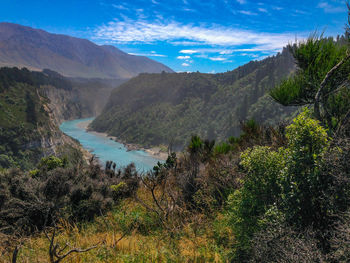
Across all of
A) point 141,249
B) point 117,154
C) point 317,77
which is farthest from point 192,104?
point 141,249

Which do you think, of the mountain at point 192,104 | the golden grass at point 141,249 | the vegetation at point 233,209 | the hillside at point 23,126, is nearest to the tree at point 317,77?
the vegetation at point 233,209

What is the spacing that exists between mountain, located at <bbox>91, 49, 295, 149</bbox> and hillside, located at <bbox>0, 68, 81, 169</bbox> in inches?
1516

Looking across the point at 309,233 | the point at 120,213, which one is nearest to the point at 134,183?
the point at 120,213

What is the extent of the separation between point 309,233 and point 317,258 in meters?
0.38

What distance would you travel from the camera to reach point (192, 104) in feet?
376

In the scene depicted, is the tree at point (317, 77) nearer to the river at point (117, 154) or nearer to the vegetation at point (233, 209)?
the vegetation at point (233, 209)

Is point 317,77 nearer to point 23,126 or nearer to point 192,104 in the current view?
point 23,126

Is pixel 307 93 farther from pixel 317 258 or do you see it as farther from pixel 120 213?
pixel 120 213

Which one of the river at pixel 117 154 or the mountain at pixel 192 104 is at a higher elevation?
the mountain at pixel 192 104

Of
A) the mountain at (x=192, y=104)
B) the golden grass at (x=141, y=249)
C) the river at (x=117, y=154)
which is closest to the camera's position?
the golden grass at (x=141, y=249)

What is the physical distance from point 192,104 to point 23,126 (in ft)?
264

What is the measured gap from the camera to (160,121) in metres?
113

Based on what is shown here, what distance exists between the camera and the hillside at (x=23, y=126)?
42781mm

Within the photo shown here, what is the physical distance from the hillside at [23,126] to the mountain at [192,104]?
126ft
